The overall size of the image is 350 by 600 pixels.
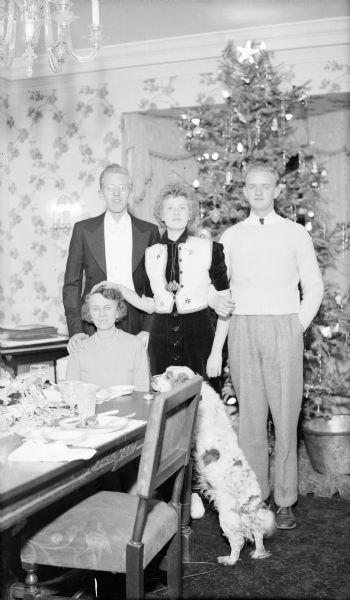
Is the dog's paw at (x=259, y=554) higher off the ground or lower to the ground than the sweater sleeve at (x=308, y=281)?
lower

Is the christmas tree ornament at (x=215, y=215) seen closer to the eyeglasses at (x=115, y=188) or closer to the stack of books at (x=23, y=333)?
the eyeglasses at (x=115, y=188)

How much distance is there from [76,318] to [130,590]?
1847mm

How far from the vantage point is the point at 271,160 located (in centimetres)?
445

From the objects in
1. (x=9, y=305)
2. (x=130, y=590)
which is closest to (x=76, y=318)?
(x=130, y=590)

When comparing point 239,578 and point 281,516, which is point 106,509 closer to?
point 239,578

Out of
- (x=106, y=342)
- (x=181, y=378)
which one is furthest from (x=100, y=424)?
(x=106, y=342)

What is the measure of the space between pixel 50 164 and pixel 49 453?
4386 mm

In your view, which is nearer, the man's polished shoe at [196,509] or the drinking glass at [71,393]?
the drinking glass at [71,393]

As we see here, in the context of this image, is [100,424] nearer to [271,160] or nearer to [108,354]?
[108,354]

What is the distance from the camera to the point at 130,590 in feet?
6.39

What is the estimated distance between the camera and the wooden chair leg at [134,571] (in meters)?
1.94

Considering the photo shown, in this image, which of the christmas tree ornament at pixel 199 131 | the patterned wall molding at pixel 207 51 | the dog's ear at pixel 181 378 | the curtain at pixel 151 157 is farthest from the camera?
the curtain at pixel 151 157

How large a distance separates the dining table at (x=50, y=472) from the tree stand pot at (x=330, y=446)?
6.39 ft

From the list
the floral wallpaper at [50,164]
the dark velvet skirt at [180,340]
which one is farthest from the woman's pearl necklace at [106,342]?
the floral wallpaper at [50,164]
